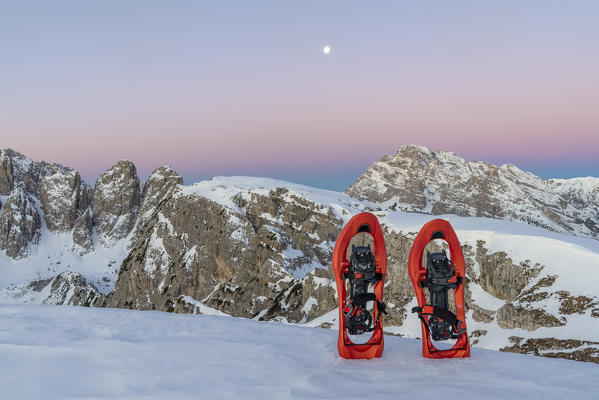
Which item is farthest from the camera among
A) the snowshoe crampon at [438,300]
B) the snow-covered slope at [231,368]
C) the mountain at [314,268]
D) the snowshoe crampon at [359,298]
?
the mountain at [314,268]

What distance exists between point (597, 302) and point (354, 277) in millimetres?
53791

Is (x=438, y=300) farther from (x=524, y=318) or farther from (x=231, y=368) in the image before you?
(x=524, y=318)

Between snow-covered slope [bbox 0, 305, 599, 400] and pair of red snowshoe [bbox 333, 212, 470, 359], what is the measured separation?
1.33 ft

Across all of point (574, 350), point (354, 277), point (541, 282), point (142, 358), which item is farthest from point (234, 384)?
point (541, 282)

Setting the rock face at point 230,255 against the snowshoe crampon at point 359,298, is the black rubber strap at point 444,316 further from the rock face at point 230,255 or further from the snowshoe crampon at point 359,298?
the rock face at point 230,255

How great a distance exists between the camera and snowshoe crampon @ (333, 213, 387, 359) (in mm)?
9672

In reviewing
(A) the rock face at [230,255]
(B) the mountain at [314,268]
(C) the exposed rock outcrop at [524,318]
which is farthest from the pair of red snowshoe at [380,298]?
(A) the rock face at [230,255]

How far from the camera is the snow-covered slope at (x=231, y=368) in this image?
720cm

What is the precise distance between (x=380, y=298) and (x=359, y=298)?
711 millimetres

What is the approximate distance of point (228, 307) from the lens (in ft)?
410

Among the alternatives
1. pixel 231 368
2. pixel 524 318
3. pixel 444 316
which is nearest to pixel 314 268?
pixel 524 318

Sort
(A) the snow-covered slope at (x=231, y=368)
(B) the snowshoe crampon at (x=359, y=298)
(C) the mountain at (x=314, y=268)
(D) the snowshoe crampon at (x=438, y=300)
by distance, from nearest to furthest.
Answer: (A) the snow-covered slope at (x=231, y=368)
(B) the snowshoe crampon at (x=359, y=298)
(D) the snowshoe crampon at (x=438, y=300)
(C) the mountain at (x=314, y=268)

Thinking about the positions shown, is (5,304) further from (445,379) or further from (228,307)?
(228,307)

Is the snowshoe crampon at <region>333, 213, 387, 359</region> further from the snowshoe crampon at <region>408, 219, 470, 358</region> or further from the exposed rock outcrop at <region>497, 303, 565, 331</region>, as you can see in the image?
the exposed rock outcrop at <region>497, 303, 565, 331</region>
